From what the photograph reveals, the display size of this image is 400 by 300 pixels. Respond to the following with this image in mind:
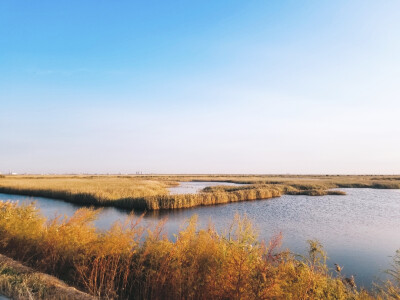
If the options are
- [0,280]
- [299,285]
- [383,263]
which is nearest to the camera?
[0,280]

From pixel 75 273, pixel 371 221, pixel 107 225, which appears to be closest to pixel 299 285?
pixel 75 273

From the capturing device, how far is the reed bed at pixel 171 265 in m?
5.01

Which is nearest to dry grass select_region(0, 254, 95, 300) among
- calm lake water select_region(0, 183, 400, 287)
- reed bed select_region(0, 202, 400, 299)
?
reed bed select_region(0, 202, 400, 299)

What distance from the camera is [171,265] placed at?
5.70 metres

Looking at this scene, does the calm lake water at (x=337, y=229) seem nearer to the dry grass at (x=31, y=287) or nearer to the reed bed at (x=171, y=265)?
the reed bed at (x=171, y=265)

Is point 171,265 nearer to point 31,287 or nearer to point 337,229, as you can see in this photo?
point 31,287

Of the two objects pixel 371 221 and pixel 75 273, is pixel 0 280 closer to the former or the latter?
pixel 75 273

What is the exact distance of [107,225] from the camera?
17.3 meters

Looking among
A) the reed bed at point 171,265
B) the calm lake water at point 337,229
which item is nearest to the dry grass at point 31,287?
the reed bed at point 171,265

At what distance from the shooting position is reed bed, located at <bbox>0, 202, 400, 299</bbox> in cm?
501

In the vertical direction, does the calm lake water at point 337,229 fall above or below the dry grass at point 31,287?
below

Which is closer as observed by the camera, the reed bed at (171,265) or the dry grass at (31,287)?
the dry grass at (31,287)

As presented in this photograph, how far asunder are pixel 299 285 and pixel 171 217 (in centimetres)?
1617

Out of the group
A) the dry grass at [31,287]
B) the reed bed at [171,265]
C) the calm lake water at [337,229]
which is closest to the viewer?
the dry grass at [31,287]
